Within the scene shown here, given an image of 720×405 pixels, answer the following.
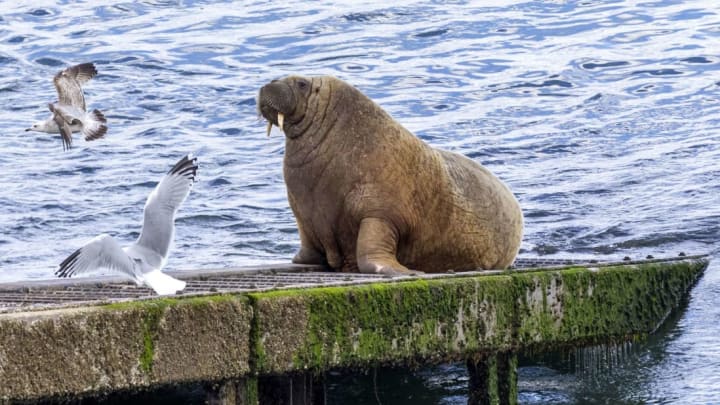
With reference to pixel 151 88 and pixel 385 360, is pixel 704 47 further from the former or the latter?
pixel 385 360

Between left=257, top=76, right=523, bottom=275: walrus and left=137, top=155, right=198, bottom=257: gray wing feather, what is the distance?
2521mm

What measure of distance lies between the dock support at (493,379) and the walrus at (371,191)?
1.39 m

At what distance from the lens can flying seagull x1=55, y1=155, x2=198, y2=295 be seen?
6035mm

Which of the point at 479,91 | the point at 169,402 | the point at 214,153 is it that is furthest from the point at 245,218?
the point at 169,402

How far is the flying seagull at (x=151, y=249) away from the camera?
6.04m

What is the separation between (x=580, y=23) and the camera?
27219 millimetres

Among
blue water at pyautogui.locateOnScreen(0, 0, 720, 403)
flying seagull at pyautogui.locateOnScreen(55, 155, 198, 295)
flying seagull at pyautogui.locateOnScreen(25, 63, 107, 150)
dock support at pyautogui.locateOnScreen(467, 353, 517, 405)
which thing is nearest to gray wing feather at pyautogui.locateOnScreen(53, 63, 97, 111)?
flying seagull at pyautogui.locateOnScreen(25, 63, 107, 150)

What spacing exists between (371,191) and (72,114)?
2.00 m

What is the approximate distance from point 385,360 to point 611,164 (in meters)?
12.6

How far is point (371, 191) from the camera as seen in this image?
929cm

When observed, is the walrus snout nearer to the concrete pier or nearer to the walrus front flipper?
the walrus front flipper

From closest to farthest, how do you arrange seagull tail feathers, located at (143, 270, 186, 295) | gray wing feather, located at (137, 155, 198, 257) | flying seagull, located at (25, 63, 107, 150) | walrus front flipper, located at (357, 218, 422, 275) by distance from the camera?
seagull tail feathers, located at (143, 270, 186, 295), gray wing feather, located at (137, 155, 198, 257), walrus front flipper, located at (357, 218, 422, 275), flying seagull, located at (25, 63, 107, 150)

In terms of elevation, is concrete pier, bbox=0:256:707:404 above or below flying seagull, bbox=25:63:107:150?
below

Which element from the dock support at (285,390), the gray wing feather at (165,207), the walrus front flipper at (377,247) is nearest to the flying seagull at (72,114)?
the walrus front flipper at (377,247)
